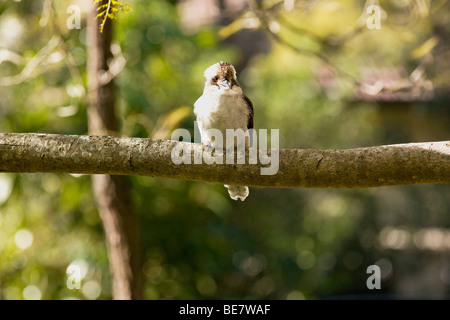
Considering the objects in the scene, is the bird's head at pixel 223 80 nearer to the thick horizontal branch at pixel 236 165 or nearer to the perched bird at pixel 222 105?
the perched bird at pixel 222 105

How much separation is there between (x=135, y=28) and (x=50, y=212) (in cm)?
145

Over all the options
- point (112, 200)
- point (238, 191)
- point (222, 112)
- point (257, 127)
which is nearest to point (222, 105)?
point (222, 112)

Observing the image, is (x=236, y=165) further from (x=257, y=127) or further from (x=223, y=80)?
(x=257, y=127)

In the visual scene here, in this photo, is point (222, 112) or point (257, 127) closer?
point (222, 112)

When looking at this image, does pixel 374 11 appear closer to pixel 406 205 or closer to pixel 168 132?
pixel 168 132

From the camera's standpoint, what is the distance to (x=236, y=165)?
1.80m

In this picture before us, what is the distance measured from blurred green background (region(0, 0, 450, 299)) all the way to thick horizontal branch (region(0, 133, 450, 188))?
0.95 meters

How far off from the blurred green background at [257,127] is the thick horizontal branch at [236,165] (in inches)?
37.3

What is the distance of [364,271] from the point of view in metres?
5.21

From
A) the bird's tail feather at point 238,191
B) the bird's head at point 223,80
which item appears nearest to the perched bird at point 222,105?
the bird's head at point 223,80

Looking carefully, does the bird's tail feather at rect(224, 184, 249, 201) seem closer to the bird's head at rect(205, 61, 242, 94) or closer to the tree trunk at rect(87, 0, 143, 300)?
the bird's head at rect(205, 61, 242, 94)

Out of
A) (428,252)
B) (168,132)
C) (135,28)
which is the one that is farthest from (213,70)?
(428,252)

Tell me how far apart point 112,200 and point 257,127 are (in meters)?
2.35

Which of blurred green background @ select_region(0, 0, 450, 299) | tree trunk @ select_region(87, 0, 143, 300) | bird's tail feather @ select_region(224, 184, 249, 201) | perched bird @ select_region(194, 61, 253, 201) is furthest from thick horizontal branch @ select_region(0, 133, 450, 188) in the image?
tree trunk @ select_region(87, 0, 143, 300)
